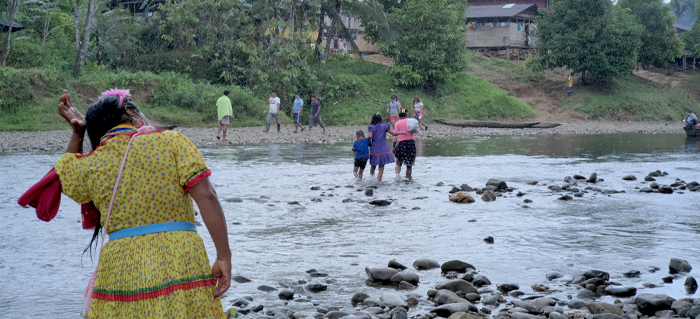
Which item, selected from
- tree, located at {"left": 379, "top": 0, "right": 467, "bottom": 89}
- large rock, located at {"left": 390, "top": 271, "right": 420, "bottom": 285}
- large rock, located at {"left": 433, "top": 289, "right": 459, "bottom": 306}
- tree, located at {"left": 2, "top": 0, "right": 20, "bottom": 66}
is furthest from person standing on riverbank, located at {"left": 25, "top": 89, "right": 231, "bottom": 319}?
tree, located at {"left": 379, "top": 0, "right": 467, "bottom": 89}

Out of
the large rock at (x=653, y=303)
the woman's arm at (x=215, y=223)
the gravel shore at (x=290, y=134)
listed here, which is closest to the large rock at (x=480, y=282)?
the large rock at (x=653, y=303)

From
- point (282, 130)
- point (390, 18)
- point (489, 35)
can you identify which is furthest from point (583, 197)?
point (489, 35)

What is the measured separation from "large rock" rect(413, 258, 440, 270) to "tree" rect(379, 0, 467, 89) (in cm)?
2975

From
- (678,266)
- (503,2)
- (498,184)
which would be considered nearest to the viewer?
(678,266)

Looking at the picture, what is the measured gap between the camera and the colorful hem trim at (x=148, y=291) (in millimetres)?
2699

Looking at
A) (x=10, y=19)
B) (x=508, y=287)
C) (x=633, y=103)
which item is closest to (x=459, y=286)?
(x=508, y=287)

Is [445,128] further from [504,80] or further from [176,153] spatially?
[176,153]

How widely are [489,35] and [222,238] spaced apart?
46.6 meters

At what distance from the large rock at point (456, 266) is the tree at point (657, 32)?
4383cm

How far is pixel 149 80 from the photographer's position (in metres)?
28.2

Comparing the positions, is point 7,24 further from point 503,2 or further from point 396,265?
point 503,2

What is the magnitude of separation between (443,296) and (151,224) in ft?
9.67

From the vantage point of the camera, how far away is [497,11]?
151 ft

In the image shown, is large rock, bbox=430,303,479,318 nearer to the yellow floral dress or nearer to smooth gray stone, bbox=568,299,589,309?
smooth gray stone, bbox=568,299,589,309
